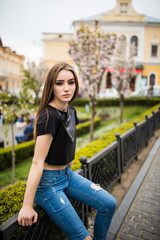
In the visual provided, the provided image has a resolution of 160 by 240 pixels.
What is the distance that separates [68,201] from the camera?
1.72 meters

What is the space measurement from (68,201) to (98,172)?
179cm

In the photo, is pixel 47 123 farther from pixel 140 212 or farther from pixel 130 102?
pixel 130 102

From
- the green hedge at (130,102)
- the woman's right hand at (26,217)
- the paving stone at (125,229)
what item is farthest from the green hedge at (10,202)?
the green hedge at (130,102)

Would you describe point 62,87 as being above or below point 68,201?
above

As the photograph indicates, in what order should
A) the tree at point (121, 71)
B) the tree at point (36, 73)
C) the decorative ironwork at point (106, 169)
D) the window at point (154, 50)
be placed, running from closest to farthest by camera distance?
the decorative ironwork at point (106, 169) < the tree at point (121, 71) < the tree at point (36, 73) < the window at point (154, 50)

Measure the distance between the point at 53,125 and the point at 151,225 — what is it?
2.48m

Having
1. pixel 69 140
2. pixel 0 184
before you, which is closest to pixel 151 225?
pixel 69 140

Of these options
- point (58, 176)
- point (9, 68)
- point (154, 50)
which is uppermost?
point (154, 50)

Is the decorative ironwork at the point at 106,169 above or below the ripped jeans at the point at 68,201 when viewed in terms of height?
below

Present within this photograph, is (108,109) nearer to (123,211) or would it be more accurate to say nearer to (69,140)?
(123,211)

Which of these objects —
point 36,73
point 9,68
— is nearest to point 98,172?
point 36,73

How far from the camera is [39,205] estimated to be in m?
1.78

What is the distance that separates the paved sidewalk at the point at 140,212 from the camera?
9.20ft

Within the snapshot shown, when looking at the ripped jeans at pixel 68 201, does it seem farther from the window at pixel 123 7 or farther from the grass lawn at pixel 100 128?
the window at pixel 123 7
